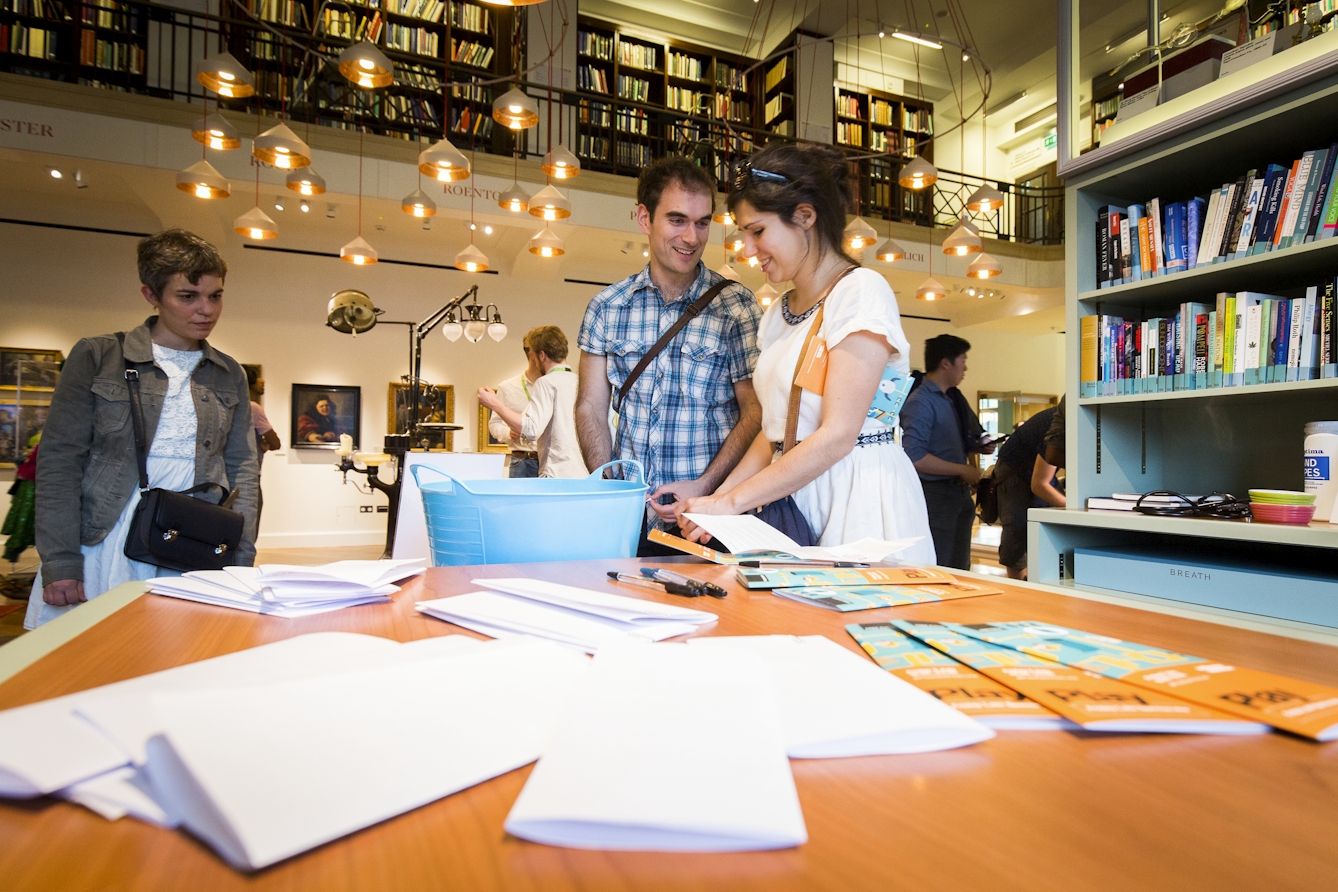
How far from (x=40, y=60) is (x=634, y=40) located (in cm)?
574

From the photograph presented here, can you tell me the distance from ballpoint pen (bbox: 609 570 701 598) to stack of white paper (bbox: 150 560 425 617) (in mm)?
285

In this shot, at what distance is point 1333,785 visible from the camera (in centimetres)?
38

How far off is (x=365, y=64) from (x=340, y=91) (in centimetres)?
454

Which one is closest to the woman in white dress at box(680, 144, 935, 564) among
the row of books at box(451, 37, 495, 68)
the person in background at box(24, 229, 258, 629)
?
the person in background at box(24, 229, 258, 629)

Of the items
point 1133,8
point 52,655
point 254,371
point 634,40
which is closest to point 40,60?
point 254,371

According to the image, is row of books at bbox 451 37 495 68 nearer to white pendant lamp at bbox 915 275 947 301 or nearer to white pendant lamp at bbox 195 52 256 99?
white pendant lamp at bbox 195 52 256 99

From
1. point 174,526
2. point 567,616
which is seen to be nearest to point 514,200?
point 174,526

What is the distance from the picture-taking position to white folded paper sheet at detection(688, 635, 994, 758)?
1.35ft

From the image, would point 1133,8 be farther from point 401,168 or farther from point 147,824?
point 147,824

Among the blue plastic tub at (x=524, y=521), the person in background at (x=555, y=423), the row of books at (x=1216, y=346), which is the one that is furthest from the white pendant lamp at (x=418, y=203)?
the blue plastic tub at (x=524, y=521)

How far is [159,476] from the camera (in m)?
1.87

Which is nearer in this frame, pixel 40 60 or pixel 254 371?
pixel 40 60

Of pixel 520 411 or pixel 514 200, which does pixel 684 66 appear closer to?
pixel 514 200

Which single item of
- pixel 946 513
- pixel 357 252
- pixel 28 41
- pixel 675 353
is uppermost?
pixel 28 41
